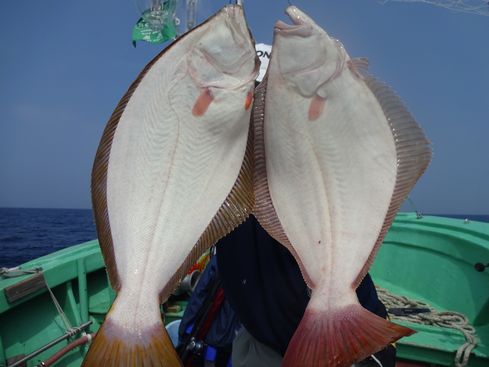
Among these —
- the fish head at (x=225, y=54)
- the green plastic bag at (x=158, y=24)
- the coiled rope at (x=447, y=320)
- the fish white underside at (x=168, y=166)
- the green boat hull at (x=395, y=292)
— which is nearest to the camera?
the fish white underside at (x=168, y=166)

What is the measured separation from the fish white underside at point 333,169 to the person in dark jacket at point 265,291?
0.22 m

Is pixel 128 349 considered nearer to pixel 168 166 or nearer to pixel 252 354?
pixel 168 166

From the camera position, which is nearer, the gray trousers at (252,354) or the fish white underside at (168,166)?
the fish white underside at (168,166)

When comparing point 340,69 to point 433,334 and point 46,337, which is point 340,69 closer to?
point 433,334

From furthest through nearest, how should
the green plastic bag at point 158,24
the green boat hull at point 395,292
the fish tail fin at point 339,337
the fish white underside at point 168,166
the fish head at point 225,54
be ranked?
1. the green plastic bag at point 158,24
2. the green boat hull at point 395,292
3. the fish head at point 225,54
4. the fish white underside at point 168,166
5. the fish tail fin at point 339,337

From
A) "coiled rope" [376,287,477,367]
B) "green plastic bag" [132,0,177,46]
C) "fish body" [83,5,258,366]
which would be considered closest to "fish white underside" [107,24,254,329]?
"fish body" [83,5,258,366]

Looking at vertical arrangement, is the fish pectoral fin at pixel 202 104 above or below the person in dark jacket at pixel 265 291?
above

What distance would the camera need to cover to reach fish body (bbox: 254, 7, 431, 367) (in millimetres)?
1242

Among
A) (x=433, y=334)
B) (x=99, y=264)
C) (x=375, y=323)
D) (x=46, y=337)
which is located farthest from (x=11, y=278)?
(x=433, y=334)

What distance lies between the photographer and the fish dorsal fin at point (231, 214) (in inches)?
49.3

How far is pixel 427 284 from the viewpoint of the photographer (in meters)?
4.37

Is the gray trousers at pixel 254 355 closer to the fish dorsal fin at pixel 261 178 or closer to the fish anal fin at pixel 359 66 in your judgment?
the fish dorsal fin at pixel 261 178

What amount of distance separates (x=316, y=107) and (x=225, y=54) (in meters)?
0.40

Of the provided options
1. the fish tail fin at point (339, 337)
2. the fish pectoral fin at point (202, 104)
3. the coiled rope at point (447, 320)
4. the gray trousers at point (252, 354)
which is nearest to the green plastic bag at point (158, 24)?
the fish pectoral fin at point (202, 104)
